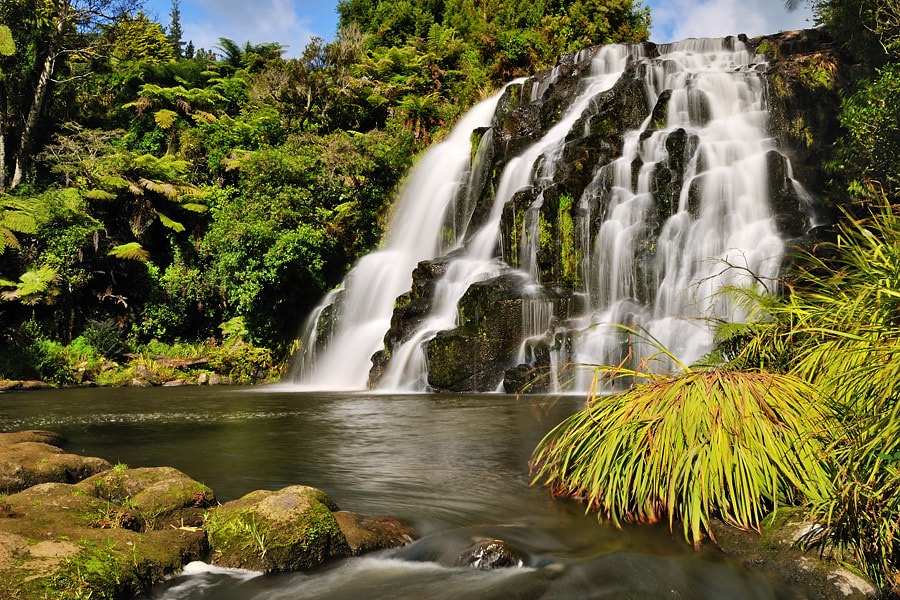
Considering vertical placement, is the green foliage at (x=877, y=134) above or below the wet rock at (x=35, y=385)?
above

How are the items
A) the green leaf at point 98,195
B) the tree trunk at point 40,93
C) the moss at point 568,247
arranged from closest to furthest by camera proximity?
the moss at point 568,247 → the green leaf at point 98,195 → the tree trunk at point 40,93

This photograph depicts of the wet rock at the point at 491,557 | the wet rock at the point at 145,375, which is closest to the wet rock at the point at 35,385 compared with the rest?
the wet rock at the point at 145,375

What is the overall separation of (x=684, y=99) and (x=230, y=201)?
49.9 ft

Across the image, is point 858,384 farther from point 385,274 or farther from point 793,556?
point 385,274

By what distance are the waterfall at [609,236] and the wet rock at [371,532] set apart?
6048 mm

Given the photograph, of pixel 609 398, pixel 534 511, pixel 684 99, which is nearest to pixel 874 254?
pixel 609 398

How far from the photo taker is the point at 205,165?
944 inches

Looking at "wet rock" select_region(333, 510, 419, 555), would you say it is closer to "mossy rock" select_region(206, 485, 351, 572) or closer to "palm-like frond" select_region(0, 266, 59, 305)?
"mossy rock" select_region(206, 485, 351, 572)

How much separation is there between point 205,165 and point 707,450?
78.0ft

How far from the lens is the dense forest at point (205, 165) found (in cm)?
1878

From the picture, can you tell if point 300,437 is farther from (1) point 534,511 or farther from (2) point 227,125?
(2) point 227,125

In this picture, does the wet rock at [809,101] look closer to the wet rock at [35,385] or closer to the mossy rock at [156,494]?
the mossy rock at [156,494]

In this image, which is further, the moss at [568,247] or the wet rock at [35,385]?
the wet rock at [35,385]

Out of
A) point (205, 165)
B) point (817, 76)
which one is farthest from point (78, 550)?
point (205, 165)
